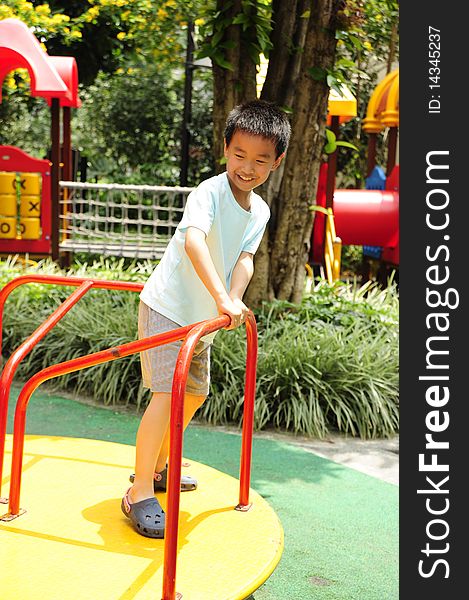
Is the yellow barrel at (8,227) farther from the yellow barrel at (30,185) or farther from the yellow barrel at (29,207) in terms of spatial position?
the yellow barrel at (30,185)

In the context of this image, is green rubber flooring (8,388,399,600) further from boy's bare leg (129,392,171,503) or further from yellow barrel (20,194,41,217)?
yellow barrel (20,194,41,217)

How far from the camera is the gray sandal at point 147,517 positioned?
2594 millimetres

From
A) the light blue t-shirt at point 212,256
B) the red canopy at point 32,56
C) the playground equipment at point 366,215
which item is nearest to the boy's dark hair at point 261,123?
the light blue t-shirt at point 212,256

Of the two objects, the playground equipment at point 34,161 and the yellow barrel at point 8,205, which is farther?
the yellow barrel at point 8,205

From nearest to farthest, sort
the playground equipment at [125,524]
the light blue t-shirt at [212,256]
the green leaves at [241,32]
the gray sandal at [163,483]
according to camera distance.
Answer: the playground equipment at [125,524]
the light blue t-shirt at [212,256]
the gray sandal at [163,483]
the green leaves at [241,32]

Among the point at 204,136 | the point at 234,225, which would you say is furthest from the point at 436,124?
the point at 204,136

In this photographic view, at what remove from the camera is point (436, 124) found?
7.99 ft

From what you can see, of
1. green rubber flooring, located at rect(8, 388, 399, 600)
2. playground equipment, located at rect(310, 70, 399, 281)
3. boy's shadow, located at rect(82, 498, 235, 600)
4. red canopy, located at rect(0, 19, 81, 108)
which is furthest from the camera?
playground equipment, located at rect(310, 70, 399, 281)

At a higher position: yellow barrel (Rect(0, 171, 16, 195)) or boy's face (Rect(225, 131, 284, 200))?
yellow barrel (Rect(0, 171, 16, 195))

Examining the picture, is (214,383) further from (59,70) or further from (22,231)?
(59,70)

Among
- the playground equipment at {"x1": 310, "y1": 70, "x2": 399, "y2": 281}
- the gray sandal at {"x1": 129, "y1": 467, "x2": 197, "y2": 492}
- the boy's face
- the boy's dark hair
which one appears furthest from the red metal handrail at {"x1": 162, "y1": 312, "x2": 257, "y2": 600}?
the playground equipment at {"x1": 310, "y1": 70, "x2": 399, "y2": 281}

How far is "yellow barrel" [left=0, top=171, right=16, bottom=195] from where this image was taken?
8875 millimetres

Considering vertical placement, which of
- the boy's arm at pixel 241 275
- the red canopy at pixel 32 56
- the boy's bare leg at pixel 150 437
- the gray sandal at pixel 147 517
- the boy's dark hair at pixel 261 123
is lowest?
the gray sandal at pixel 147 517

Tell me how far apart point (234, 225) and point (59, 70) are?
7.39 meters
